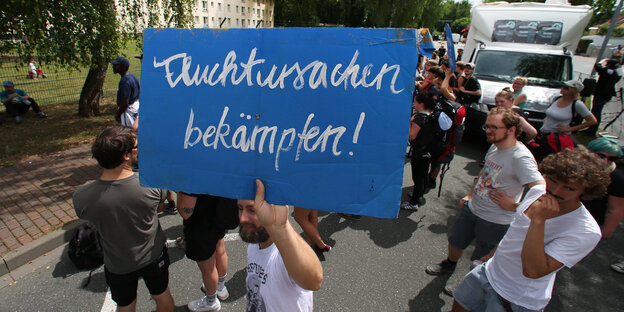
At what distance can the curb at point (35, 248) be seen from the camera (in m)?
3.28

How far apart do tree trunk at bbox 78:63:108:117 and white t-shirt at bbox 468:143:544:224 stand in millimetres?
9367

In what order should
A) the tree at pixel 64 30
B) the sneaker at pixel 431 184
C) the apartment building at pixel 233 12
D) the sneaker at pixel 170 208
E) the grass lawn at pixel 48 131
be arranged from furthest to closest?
the apartment building at pixel 233 12 < the grass lawn at pixel 48 131 < the tree at pixel 64 30 < the sneaker at pixel 431 184 < the sneaker at pixel 170 208

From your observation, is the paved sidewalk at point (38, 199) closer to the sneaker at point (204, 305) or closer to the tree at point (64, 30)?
the tree at point (64, 30)

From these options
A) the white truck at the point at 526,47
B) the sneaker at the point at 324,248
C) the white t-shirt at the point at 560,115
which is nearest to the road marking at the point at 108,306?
the sneaker at the point at 324,248

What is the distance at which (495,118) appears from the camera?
2.64 m

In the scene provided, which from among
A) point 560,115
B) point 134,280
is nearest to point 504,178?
point 134,280

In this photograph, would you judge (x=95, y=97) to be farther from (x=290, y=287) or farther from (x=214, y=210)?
(x=290, y=287)

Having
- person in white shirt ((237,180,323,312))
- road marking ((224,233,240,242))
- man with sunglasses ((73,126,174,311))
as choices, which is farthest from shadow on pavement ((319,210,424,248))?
person in white shirt ((237,180,323,312))

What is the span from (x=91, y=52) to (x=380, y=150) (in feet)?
25.4

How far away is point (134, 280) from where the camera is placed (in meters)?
2.18

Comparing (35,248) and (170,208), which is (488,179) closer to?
(170,208)

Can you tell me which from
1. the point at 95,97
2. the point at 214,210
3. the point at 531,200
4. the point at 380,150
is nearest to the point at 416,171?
the point at 531,200

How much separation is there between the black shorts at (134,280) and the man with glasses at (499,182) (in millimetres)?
2682

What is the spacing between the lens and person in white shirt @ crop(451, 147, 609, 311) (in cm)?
163
